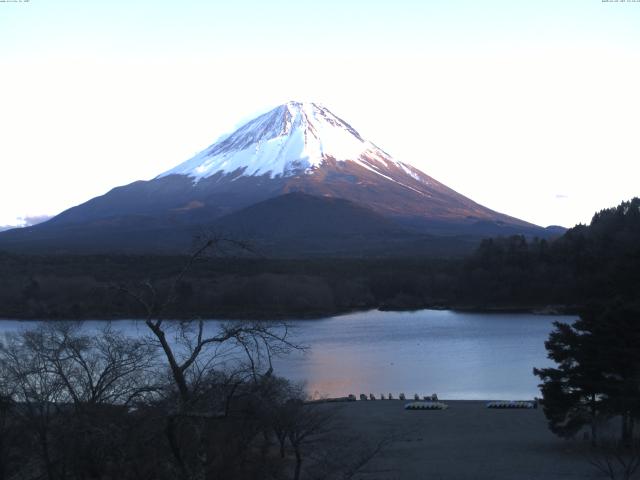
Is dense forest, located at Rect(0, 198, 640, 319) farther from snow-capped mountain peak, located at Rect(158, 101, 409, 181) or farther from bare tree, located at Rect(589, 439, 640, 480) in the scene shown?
snow-capped mountain peak, located at Rect(158, 101, 409, 181)

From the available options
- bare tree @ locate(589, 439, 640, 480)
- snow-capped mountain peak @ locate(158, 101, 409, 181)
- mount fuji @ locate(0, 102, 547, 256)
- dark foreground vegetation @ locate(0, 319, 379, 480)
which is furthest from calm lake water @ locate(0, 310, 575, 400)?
snow-capped mountain peak @ locate(158, 101, 409, 181)

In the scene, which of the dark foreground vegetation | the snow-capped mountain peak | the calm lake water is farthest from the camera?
the snow-capped mountain peak

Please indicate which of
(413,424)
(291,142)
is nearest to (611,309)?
(413,424)

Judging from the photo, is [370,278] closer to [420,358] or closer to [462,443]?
[420,358]

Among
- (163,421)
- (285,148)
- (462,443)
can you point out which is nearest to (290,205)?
(285,148)

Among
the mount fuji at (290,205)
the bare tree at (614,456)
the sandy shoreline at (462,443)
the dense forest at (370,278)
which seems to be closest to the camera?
the bare tree at (614,456)

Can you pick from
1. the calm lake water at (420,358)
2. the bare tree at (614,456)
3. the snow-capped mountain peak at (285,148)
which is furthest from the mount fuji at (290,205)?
the bare tree at (614,456)

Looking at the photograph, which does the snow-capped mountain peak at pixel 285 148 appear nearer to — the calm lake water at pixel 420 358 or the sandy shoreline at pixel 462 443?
the calm lake water at pixel 420 358
